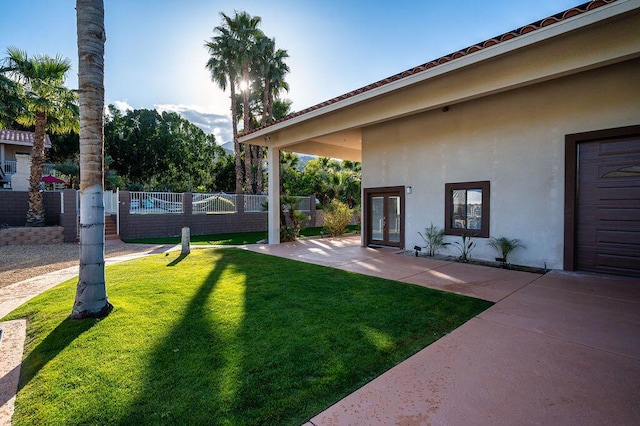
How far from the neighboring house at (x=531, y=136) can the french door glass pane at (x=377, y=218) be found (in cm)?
98

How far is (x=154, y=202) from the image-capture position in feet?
48.2

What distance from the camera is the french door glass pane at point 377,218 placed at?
11.0 metres

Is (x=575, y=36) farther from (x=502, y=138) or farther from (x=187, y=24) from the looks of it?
(x=187, y=24)

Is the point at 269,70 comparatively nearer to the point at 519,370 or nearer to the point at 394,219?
the point at 394,219

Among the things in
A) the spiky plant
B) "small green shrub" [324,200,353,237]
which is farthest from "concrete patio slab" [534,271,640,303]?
"small green shrub" [324,200,353,237]

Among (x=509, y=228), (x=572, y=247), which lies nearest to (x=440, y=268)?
(x=509, y=228)

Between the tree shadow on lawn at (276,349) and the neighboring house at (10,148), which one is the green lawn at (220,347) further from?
the neighboring house at (10,148)

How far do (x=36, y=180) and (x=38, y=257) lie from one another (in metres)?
5.17

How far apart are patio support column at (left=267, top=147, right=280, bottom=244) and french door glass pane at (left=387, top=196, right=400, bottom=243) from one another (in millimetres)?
4454

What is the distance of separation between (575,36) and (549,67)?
22.1 inches

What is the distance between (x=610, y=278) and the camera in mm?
6176

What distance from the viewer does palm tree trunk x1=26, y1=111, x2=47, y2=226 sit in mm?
12625

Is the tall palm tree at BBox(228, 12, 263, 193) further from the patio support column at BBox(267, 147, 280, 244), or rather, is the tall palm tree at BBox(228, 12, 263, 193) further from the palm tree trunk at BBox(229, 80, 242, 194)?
the patio support column at BBox(267, 147, 280, 244)

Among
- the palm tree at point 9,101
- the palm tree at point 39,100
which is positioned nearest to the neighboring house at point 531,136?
the palm tree at point 39,100
